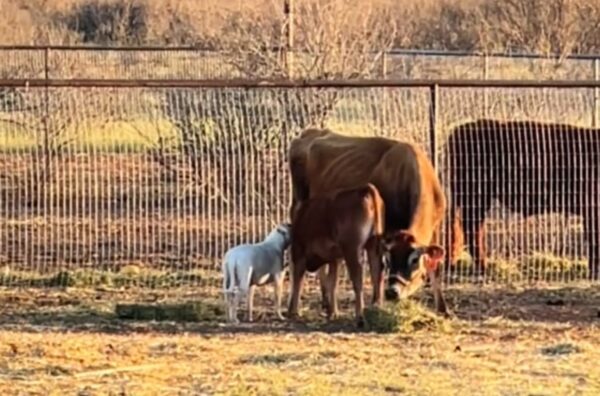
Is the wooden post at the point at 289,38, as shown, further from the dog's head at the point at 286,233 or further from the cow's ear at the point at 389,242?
the cow's ear at the point at 389,242

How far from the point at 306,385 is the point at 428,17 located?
3892cm

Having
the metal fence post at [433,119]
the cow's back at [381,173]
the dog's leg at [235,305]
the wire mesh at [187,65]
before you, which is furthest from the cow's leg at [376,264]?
the wire mesh at [187,65]

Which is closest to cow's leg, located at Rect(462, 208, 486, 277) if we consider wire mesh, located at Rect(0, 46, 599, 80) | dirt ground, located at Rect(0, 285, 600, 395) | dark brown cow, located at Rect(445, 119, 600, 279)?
dark brown cow, located at Rect(445, 119, 600, 279)

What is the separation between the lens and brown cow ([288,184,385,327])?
13578mm

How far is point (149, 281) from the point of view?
52.7 ft

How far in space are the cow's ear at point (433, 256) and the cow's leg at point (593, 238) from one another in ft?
11.5

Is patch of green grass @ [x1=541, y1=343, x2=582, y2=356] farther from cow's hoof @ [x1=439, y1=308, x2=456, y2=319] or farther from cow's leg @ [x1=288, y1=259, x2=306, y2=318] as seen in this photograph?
cow's leg @ [x1=288, y1=259, x2=306, y2=318]

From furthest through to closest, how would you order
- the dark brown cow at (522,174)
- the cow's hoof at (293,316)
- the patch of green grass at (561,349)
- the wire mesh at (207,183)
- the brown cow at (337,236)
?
1. the dark brown cow at (522,174)
2. the wire mesh at (207,183)
3. the cow's hoof at (293,316)
4. the brown cow at (337,236)
5. the patch of green grass at (561,349)

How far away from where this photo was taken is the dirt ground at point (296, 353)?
1019 cm

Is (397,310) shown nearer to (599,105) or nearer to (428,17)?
(599,105)

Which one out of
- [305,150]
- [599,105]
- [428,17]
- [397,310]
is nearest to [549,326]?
[397,310]

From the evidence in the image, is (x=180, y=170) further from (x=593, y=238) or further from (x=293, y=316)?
(x=593, y=238)

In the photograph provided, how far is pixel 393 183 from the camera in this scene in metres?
14.6

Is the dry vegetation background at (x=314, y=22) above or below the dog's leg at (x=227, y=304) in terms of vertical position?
above
